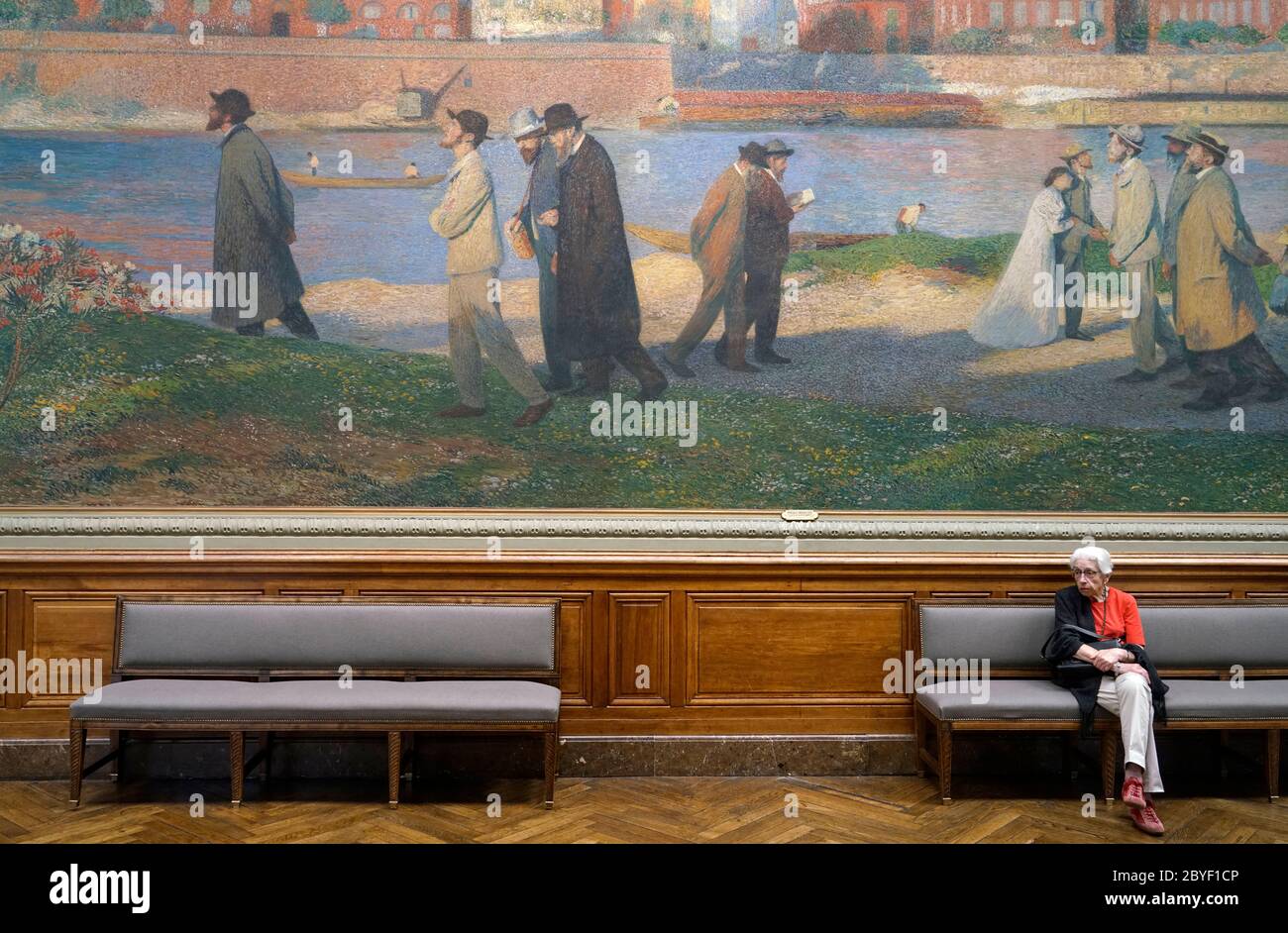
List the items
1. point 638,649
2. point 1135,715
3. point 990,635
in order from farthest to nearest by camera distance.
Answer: point 638,649, point 990,635, point 1135,715

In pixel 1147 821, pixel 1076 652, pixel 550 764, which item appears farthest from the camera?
pixel 1076 652

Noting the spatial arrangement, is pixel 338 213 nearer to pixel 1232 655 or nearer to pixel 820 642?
pixel 820 642

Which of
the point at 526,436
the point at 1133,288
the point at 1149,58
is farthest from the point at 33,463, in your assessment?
the point at 1149,58

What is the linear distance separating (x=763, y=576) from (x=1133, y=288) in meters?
2.64

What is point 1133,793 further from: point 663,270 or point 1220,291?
point 663,270

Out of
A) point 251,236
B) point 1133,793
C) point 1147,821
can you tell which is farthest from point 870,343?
point 251,236

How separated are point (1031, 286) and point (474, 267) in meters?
3.08

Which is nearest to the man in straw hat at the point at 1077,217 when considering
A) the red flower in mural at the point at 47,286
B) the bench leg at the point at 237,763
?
the bench leg at the point at 237,763

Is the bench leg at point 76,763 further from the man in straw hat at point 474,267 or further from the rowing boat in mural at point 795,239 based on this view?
the rowing boat in mural at point 795,239

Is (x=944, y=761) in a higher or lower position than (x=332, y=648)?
lower

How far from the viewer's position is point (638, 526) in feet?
19.1

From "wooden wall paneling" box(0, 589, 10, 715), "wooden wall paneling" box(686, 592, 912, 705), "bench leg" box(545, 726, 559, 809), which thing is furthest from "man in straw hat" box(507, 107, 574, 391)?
"wooden wall paneling" box(0, 589, 10, 715)

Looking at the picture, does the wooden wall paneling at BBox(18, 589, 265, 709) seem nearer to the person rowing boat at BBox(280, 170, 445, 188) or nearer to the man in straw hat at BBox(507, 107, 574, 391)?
the person rowing boat at BBox(280, 170, 445, 188)

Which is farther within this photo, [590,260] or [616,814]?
[590,260]
